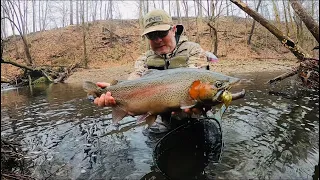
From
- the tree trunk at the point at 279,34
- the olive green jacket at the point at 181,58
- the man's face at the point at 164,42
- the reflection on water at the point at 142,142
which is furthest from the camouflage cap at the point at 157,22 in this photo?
the tree trunk at the point at 279,34

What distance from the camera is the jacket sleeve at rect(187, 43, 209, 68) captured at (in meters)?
A: 4.91

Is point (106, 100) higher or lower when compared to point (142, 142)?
higher

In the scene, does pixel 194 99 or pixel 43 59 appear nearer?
pixel 194 99

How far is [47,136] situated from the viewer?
6715 millimetres

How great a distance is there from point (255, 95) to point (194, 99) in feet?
27.6

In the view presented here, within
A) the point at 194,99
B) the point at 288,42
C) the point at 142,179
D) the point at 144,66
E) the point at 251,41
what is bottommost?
the point at 142,179

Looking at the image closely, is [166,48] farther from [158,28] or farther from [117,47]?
[117,47]

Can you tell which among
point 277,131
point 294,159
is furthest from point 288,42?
point 294,159

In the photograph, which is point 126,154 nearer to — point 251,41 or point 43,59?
point 43,59

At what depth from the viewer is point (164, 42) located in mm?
5051

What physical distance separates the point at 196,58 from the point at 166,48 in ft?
1.90

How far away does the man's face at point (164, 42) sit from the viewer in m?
4.89

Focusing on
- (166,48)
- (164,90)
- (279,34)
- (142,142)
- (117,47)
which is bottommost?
A: (142,142)

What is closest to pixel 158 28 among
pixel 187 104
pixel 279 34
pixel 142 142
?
pixel 187 104
